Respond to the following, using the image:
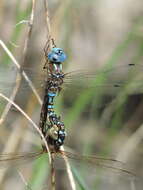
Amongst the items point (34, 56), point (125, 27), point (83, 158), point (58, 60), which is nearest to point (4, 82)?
point (58, 60)

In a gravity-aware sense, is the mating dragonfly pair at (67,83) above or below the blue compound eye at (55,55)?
below

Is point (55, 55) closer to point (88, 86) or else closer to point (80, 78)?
point (80, 78)

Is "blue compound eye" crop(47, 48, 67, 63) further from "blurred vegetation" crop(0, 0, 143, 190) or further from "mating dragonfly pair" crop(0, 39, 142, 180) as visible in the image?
"blurred vegetation" crop(0, 0, 143, 190)

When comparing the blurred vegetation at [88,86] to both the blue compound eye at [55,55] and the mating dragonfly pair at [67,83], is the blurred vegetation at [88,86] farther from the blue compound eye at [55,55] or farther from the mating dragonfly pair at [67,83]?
the blue compound eye at [55,55]

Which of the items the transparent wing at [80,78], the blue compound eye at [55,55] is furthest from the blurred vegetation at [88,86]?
the blue compound eye at [55,55]

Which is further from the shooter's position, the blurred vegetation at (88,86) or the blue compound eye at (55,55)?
the blurred vegetation at (88,86)

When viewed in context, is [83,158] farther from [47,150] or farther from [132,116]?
[132,116]

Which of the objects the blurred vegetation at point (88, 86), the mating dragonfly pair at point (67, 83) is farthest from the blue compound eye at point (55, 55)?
the blurred vegetation at point (88, 86)

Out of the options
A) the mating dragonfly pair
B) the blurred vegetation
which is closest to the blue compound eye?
the mating dragonfly pair
